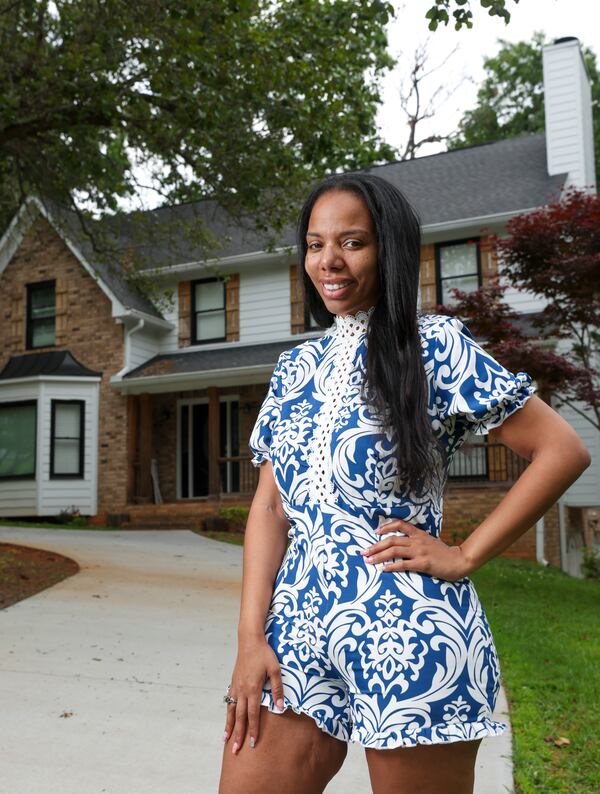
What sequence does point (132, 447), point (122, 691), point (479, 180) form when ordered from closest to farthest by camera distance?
point (122, 691)
point (479, 180)
point (132, 447)

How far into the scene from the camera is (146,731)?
14.9ft

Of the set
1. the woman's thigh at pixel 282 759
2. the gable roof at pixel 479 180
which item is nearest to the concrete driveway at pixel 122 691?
the woman's thigh at pixel 282 759

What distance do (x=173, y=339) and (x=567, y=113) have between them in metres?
9.28

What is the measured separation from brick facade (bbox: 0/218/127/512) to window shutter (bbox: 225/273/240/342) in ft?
7.57

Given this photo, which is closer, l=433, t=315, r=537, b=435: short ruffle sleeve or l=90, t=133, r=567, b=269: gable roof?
l=433, t=315, r=537, b=435: short ruffle sleeve

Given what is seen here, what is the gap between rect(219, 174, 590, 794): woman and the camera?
5.60ft

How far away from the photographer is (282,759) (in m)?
1.77

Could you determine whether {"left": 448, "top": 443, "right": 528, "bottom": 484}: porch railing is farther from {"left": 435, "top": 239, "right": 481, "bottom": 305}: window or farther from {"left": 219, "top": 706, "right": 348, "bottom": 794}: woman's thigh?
{"left": 219, "top": 706, "right": 348, "bottom": 794}: woman's thigh

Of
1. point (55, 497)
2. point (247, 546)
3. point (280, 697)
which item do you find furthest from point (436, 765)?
point (55, 497)

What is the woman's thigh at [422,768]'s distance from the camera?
1687mm

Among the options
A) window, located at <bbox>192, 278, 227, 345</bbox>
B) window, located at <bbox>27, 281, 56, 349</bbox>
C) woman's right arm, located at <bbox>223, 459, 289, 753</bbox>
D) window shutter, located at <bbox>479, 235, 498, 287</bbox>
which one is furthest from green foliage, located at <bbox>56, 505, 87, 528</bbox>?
woman's right arm, located at <bbox>223, 459, 289, 753</bbox>

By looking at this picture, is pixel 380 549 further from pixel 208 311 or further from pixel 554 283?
pixel 208 311

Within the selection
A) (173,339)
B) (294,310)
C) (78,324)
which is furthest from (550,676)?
(78,324)

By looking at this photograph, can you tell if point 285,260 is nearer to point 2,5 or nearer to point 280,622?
point 2,5
